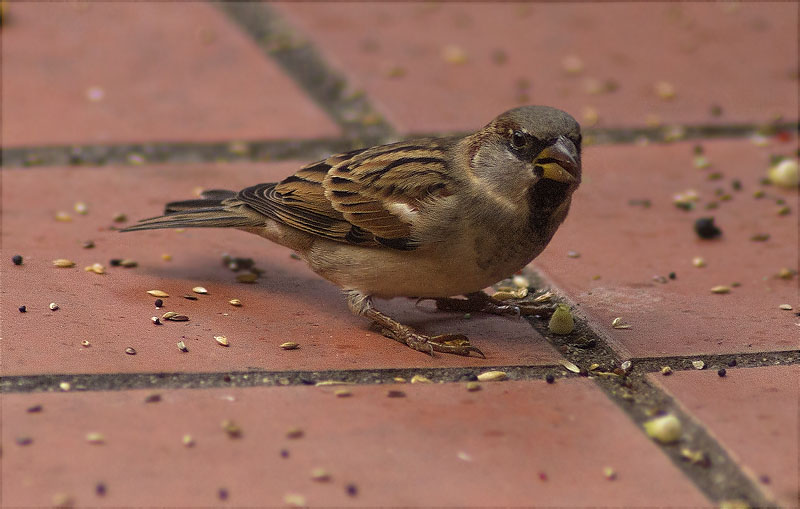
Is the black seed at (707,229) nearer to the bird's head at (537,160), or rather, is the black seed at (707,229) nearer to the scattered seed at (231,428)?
the bird's head at (537,160)

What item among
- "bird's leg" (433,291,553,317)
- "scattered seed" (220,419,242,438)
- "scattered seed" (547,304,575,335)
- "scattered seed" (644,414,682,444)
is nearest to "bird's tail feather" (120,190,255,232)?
"bird's leg" (433,291,553,317)

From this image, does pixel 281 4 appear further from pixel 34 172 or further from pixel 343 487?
pixel 343 487

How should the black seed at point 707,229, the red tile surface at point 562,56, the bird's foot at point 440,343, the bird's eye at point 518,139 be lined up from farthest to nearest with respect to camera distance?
the red tile surface at point 562,56 → the black seed at point 707,229 → the bird's eye at point 518,139 → the bird's foot at point 440,343

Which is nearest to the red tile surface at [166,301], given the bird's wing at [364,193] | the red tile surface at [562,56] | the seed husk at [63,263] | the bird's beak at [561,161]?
the seed husk at [63,263]

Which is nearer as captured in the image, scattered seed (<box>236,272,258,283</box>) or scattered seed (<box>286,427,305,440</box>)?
scattered seed (<box>286,427,305,440</box>)

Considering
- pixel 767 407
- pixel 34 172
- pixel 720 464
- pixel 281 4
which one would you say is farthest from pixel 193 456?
pixel 281 4

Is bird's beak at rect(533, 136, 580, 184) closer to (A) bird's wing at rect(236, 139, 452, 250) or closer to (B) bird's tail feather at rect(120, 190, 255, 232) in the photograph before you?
(A) bird's wing at rect(236, 139, 452, 250)

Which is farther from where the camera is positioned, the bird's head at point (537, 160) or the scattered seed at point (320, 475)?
the bird's head at point (537, 160)
